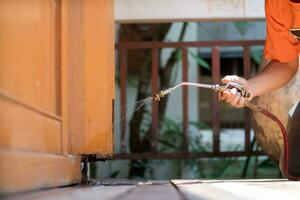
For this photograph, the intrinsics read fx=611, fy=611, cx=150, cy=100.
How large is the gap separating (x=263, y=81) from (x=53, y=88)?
0.76 meters

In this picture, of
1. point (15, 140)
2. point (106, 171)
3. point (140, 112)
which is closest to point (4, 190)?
point (15, 140)

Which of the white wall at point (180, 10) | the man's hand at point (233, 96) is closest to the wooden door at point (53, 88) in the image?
the man's hand at point (233, 96)

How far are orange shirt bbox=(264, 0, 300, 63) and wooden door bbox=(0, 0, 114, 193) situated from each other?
0.68 m

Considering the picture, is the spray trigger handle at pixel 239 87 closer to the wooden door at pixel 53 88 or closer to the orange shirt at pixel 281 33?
the orange shirt at pixel 281 33

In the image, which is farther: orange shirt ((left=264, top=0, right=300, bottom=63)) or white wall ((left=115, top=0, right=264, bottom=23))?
white wall ((left=115, top=0, right=264, bottom=23))

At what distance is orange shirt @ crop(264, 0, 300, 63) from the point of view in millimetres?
2291

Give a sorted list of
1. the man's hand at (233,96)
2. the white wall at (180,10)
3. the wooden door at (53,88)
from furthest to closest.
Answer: the white wall at (180,10)
the man's hand at (233,96)
the wooden door at (53,88)

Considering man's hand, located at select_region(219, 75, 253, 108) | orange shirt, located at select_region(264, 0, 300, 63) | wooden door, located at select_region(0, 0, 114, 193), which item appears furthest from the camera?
orange shirt, located at select_region(264, 0, 300, 63)

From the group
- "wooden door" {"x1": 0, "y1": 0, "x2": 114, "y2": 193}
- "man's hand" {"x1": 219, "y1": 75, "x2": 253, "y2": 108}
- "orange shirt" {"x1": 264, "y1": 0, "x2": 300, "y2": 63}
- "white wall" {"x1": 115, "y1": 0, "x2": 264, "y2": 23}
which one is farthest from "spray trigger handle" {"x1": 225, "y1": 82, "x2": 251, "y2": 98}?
"white wall" {"x1": 115, "y1": 0, "x2": 264, "y2": 23}

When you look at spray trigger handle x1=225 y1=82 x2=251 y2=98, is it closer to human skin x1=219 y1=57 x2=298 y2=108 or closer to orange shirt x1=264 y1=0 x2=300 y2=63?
human skin x1=219 y1=57 x2=298 y2=108

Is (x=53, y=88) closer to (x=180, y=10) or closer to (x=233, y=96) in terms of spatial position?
(x=233, y=96)

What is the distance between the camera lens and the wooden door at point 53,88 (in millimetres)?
1368

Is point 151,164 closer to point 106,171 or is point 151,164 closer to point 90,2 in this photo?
point 106,171

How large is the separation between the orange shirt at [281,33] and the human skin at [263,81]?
0.11 feet
